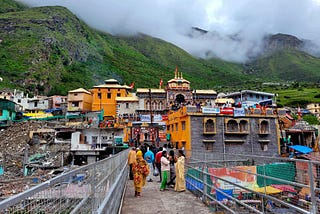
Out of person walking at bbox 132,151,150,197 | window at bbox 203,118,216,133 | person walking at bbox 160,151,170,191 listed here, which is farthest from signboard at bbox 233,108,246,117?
person walking at bbox 132,151,150,197

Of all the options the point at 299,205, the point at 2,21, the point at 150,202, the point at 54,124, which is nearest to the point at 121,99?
the point at 54,124

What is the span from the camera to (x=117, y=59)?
107 meters

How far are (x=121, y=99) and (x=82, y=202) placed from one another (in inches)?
1655

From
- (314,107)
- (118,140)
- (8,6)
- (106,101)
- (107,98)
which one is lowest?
(118,140)

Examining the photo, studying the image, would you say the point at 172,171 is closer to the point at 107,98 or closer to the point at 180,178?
the point at 180,178

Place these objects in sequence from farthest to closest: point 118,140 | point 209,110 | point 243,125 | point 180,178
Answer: point 118,140 < point 243,125 < point 209,110 < point 180,178

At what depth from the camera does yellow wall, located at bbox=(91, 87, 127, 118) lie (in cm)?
4650

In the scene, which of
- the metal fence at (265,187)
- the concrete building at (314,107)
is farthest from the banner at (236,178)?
the concrete building at (314,107)

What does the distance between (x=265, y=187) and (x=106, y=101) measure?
142ft

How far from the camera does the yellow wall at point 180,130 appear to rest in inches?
993

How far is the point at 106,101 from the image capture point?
4719 cm

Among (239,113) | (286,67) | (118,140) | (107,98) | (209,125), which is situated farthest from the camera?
(286,67)

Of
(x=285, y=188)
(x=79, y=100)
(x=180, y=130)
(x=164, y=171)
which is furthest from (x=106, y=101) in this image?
(x=285, y=188)

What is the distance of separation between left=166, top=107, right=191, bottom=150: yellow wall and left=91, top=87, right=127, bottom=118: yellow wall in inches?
717
